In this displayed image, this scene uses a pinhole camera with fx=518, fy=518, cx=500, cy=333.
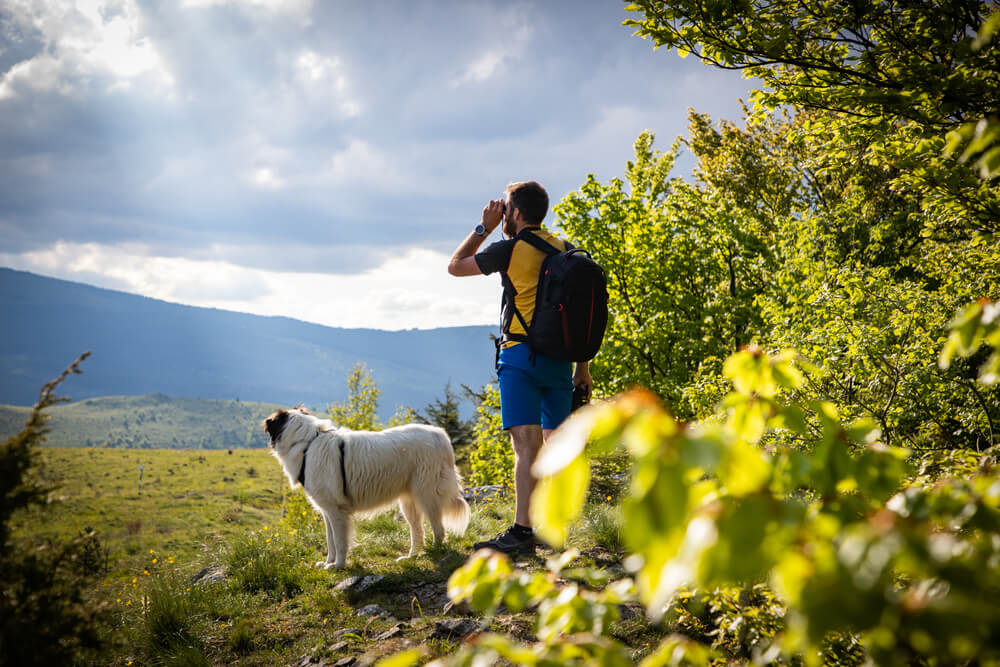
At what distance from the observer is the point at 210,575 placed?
587 cm

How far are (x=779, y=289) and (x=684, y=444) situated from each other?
1061 centimetres

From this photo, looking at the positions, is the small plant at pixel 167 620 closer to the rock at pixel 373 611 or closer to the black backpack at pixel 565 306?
the rock at pixel 373 611

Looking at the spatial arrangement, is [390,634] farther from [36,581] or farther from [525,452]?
[36,581]

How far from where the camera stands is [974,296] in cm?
414

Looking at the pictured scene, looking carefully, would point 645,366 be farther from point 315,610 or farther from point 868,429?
point 868,429

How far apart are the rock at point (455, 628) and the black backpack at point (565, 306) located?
205cm

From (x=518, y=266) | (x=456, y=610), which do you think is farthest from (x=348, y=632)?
(x=518, y=266)

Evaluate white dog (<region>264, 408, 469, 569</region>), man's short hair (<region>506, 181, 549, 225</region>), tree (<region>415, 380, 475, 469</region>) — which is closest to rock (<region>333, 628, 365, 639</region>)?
white dog (<region>264, 408, 469, 569</region>)

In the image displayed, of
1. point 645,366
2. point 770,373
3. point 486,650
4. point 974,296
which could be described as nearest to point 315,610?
point 486,650

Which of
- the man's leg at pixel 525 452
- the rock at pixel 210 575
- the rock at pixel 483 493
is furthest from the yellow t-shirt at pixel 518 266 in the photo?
the rock at pixel 483 493

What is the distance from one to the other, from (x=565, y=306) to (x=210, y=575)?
511 cm

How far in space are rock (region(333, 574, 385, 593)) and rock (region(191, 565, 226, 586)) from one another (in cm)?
151

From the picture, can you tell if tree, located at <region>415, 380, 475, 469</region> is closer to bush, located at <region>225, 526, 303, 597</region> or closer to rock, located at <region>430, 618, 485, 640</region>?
bush, located at <region>225, 526, 303, 597</region>

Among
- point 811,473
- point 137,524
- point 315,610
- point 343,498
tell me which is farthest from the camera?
point 137,524
